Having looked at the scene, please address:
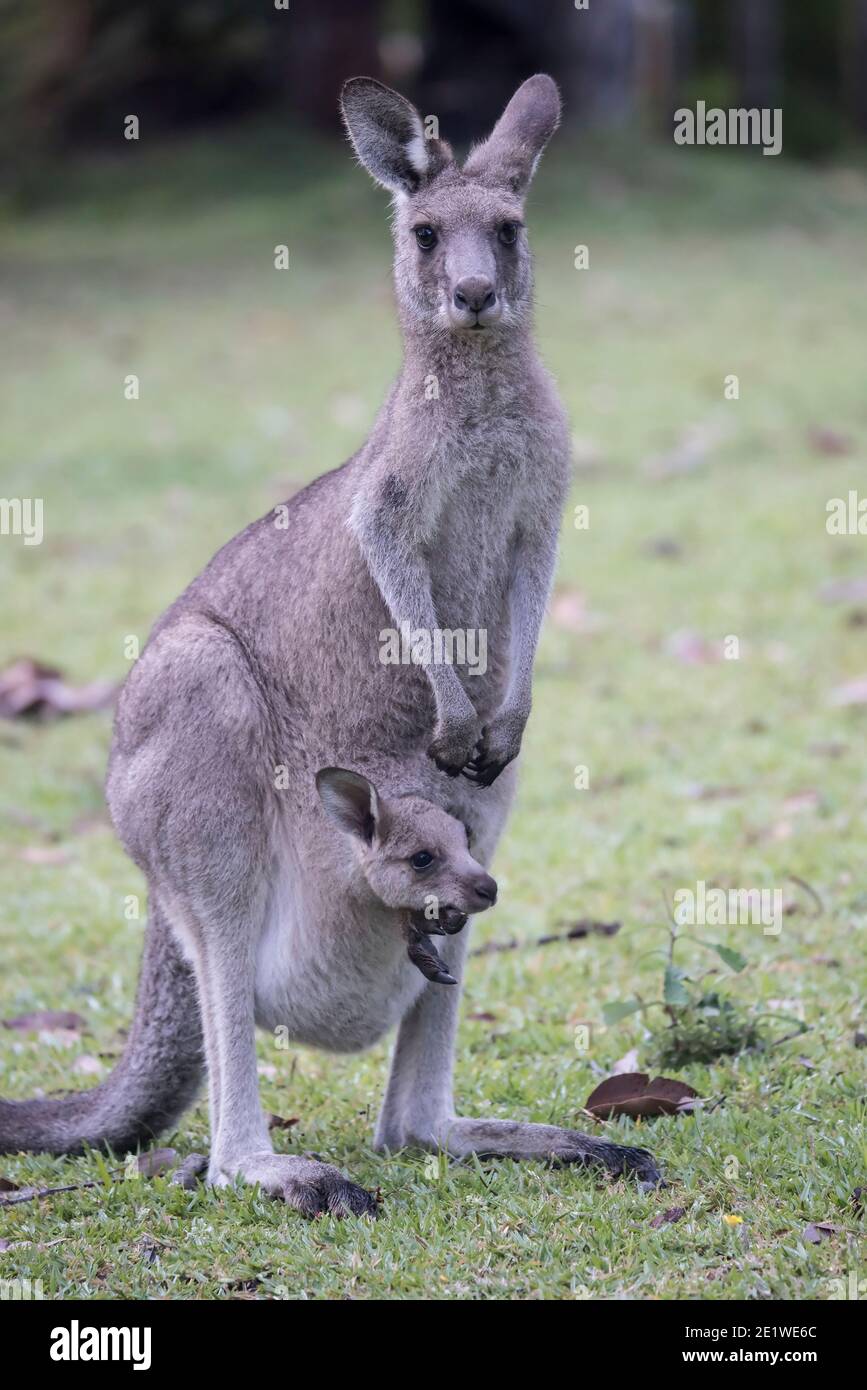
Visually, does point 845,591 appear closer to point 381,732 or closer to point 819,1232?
point 381,732

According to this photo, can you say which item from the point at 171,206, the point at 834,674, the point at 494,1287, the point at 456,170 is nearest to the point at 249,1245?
the point at 494,1287

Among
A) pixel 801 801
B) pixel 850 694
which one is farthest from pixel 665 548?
pixel 801 801

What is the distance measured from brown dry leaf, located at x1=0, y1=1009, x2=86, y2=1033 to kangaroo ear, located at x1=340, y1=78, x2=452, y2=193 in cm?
221

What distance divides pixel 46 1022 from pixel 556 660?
10.7 feet

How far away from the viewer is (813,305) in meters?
12.7

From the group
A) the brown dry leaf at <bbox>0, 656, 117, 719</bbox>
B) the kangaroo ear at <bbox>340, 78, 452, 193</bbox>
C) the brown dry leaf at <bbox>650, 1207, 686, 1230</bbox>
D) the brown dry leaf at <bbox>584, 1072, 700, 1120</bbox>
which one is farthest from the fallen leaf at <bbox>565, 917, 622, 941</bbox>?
the brown dry leaf at <bbox>0, 656, 117, 719</bbox>

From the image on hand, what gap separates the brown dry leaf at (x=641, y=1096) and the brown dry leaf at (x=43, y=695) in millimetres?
3791

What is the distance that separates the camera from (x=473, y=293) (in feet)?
10.6

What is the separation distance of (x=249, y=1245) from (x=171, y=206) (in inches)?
540

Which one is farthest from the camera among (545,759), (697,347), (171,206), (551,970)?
(171,206)

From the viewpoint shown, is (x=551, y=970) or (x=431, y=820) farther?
(x=551, y=970)

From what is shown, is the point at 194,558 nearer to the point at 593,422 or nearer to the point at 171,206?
the point at 593,422

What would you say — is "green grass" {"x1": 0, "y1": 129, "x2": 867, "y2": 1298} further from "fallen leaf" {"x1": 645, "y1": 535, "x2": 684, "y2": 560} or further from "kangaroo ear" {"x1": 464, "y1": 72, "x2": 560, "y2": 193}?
"kangaroo ear" {"x1": 464, "y1": 72, "x2": 560, "y2": 193}

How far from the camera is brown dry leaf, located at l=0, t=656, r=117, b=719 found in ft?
22.6
